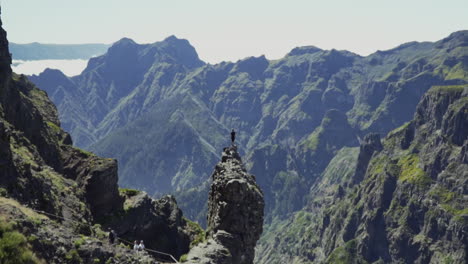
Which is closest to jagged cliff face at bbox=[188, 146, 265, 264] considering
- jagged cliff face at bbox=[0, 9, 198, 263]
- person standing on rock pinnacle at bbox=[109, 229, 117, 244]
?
person standing on rock pinnacle at bbox=[109, 229, 117, 244]

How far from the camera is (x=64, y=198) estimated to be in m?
89.5

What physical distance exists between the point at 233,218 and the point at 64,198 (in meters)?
37.3

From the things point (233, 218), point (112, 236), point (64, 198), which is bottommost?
point (112, 236)

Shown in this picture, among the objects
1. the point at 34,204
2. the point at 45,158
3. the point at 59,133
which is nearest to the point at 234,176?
the point at 34,204

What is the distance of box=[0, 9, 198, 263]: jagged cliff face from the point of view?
150 feet

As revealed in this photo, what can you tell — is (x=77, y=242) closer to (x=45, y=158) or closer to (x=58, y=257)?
(x=58, y=257)

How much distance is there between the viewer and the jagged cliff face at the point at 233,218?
6143 centimetres

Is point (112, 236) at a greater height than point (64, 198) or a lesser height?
lesser

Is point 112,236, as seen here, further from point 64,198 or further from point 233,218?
point 64,198

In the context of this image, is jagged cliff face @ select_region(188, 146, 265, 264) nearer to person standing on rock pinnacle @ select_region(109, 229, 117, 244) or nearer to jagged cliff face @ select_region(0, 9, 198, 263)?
person standing on rock pinnacle @ select_region(109, 229, 117, 244)

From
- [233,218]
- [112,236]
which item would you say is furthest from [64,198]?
[233,218]

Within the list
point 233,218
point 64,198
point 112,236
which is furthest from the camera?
point 64,198

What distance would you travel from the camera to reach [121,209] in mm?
109000

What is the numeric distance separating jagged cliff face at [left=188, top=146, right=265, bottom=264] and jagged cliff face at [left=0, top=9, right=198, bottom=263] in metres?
12.2
